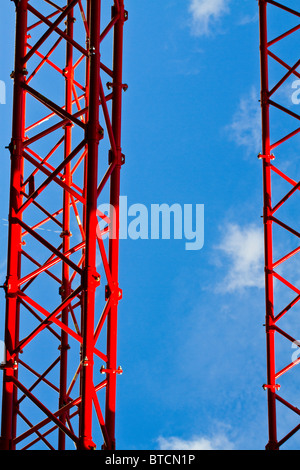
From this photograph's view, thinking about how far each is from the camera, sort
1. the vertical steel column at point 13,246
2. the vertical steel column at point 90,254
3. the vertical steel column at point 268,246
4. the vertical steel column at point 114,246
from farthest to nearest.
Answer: the vertical steel column at point 268,246 < the vertical steel column at point 114,246 < the vertical steel column at point 13,246 < the vertical steel column at point 90,254

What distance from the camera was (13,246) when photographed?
36.6 ft

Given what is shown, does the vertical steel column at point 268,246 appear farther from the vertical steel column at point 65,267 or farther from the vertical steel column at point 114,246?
the vertical steel column at point 65,267

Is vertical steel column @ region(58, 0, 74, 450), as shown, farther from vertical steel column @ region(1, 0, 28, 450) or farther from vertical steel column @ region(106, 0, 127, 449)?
vertical steel column @ region(1, 0, 28, 450)

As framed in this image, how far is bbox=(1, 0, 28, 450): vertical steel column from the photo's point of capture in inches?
422

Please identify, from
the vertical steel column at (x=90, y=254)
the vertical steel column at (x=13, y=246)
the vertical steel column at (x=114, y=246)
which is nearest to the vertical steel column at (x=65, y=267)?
the vertical steel column at (x=114, y=246)

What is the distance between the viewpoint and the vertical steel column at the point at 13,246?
10.7 meters

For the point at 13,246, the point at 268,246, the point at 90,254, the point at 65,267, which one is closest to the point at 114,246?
the point at 13,246

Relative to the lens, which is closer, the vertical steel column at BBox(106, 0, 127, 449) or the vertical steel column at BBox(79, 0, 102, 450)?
the vertical steel column at BBox(79, 0, 102, 450)

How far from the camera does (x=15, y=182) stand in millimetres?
11227

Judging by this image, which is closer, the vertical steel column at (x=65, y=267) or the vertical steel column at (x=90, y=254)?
the vertical steel column at (x=90, y=254)

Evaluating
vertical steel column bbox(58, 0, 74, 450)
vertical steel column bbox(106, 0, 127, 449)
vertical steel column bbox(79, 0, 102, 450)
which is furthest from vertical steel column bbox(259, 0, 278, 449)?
vertical steel column bbox(79, 0, 102, 450)

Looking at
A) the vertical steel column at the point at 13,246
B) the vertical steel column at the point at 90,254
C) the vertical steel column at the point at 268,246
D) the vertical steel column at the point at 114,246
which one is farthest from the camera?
the vertical steel column at the point at 268,246
